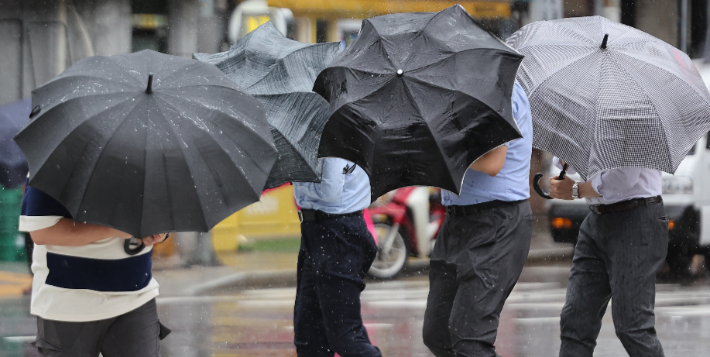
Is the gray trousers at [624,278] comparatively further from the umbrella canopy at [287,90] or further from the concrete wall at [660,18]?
the concrete wall at [660,18]

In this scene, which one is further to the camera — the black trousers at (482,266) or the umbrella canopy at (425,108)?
the black trousers at (482,266)

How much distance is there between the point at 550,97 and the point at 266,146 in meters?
1.36

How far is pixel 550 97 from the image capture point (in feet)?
12.4

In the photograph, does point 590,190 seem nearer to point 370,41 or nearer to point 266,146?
point 370,41

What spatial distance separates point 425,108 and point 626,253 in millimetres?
1540

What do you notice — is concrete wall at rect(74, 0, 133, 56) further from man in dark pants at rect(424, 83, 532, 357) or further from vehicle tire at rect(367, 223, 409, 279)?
man in dark pants at rect(424, 83, 532, 357)

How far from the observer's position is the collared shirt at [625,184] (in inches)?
163

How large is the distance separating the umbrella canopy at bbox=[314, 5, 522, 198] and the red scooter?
589 cm

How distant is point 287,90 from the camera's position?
3.79 m

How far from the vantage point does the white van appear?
8891 mm

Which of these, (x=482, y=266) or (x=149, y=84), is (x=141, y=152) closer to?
(x=149, y=84)

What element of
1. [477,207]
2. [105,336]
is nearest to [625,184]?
[477,207]

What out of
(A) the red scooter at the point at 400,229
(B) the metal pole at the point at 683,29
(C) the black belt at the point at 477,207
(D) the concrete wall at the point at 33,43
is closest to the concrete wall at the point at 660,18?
(B) the metal pole at the point at 683,29

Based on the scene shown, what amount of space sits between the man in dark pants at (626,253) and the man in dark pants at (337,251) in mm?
1122
